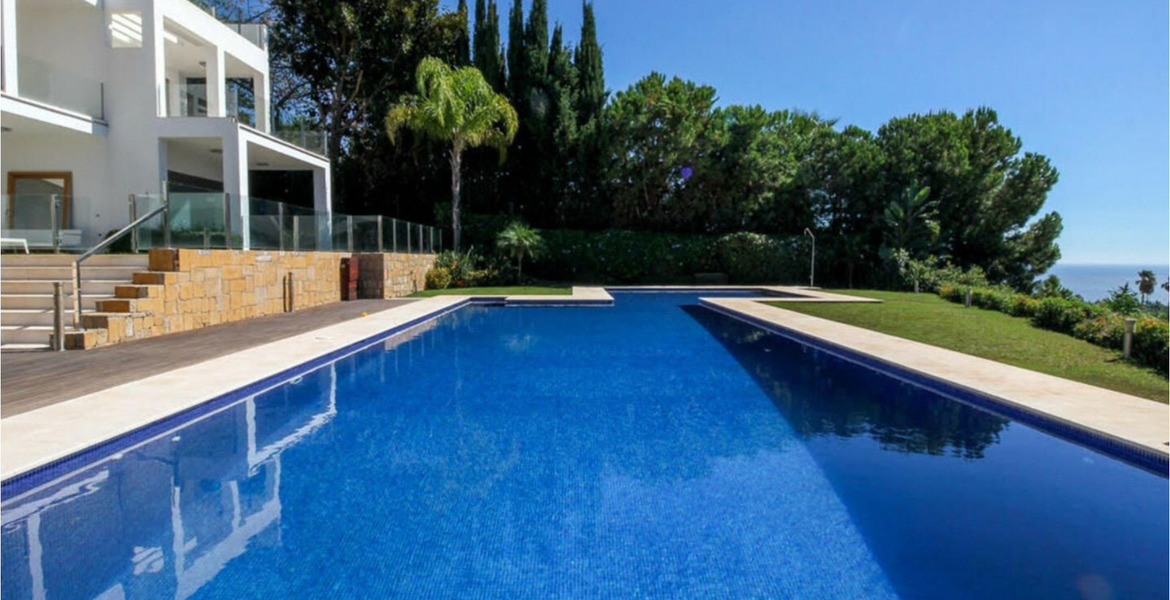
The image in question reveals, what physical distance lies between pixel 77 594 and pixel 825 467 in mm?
4718

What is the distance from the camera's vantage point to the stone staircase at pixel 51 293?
8695 millimetres

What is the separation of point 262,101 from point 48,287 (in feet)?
33.6

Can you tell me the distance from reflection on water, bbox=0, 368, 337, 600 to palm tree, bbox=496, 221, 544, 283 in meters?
17.5

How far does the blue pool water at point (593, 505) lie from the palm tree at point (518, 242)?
1578 cm

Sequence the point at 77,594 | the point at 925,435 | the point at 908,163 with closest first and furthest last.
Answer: the point at 77,594 < the point at 925,435 < the point at 908,163

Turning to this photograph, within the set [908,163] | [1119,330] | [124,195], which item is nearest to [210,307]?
[124,195]

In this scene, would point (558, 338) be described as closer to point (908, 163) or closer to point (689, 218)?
point (689, 218)

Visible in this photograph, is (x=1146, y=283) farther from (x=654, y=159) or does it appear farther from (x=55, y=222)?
(x=55, y=222)

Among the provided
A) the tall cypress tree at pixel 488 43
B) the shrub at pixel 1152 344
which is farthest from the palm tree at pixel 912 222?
the shrub at pixel 1152 344

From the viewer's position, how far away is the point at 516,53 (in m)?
26.5

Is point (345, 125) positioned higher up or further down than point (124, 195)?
higher up

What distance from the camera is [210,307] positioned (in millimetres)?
11266

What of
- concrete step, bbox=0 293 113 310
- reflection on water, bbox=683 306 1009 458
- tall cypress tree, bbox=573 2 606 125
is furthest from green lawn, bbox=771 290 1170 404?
tall cypress tree, bbox=573 2 606 125

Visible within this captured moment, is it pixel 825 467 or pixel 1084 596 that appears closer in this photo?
pixel 1084 596
